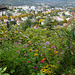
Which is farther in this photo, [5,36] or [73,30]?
[5,36]

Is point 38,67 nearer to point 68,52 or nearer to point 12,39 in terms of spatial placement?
point 68,52

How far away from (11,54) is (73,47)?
1.46 meters

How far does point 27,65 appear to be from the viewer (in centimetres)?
182

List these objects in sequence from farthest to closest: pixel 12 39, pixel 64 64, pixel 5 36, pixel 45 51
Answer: pixel 12 39 → pixel 5 36 → pixel 45 51 → pixel 64 64

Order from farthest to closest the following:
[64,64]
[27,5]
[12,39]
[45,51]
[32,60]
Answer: [27,5] → [12,39] → [45,51] → [64,64] → [32,60]

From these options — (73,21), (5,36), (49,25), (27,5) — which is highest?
(27,5)

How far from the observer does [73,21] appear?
6.90ft

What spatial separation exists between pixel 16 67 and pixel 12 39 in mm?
1109

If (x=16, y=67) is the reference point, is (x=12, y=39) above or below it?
above

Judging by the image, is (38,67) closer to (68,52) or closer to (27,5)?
(68,52)

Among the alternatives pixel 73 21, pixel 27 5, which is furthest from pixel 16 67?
pixel 27 5

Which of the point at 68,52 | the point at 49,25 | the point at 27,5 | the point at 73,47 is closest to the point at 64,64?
the point at 68,52

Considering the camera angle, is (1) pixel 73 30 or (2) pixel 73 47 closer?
(1) pixel 73 30

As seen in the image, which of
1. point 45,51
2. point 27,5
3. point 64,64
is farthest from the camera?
point 27,5
